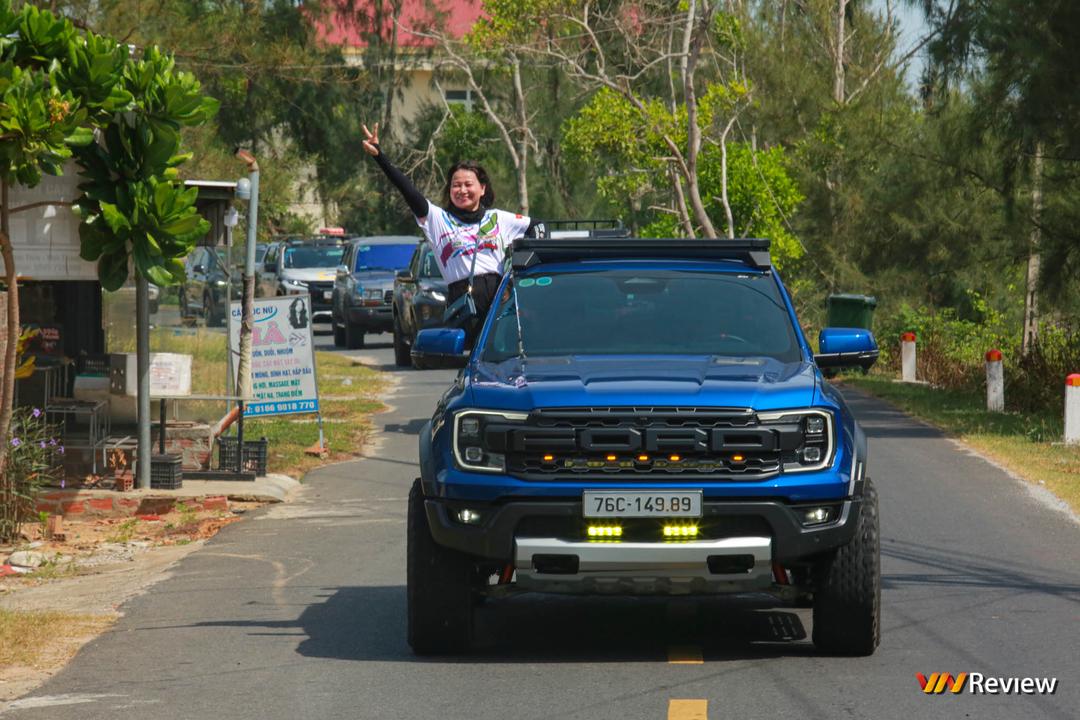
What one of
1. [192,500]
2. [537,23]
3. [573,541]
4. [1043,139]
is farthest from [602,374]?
[537,23]

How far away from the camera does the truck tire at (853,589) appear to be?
7.56 meters

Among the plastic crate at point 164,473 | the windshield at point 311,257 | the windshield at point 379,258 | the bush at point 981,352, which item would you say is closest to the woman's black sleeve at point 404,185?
the plastic crate at point 164,473

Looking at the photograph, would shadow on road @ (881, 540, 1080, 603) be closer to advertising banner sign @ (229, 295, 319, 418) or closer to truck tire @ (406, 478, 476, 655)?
truck tire @ (406, 478, 476, 655)

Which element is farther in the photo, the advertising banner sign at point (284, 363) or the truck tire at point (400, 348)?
the truck tire at point (400, 348)

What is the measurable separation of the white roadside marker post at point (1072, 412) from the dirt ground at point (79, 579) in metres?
8.11

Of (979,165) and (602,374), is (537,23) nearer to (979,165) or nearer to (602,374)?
(979,165)

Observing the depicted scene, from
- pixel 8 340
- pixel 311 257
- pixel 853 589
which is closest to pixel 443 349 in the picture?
pixel 853 589

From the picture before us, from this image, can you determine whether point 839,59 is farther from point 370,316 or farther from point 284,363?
point 284,363

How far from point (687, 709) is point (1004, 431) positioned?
42.5ft

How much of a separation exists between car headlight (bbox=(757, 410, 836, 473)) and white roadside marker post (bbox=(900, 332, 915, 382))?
65.1ft

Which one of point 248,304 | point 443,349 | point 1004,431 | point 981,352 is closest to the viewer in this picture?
point 443,349

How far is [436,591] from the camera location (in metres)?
7.72

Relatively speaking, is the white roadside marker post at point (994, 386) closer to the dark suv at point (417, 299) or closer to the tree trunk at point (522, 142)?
the dark suv at point (417, 299)

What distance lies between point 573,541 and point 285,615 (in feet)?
7.80
